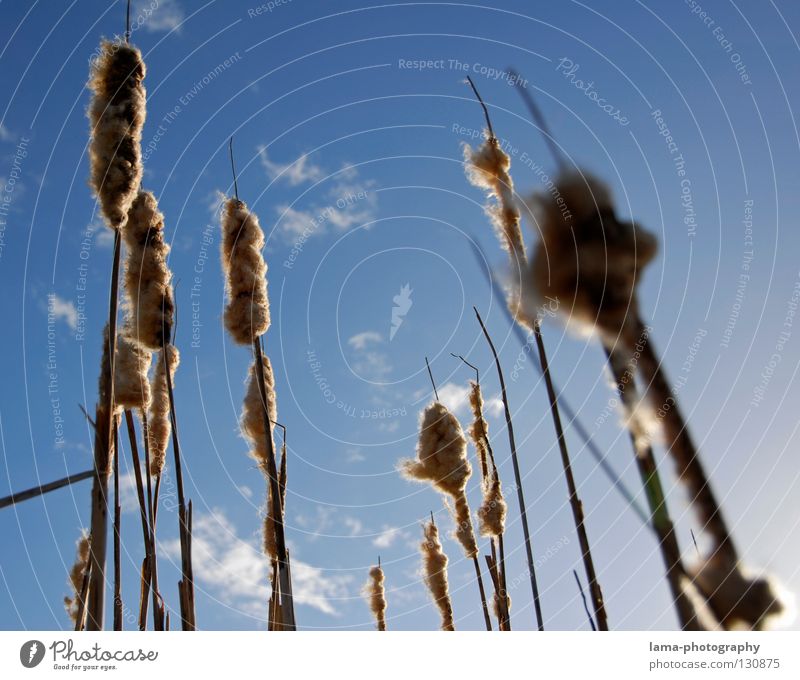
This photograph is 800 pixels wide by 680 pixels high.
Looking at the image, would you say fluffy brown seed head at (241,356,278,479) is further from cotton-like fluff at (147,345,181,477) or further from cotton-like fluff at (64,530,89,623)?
cotton-like fluff at (64,530,89,623)

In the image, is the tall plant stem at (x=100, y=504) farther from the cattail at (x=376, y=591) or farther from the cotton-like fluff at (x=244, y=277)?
the cattail at (x=376, y=591)

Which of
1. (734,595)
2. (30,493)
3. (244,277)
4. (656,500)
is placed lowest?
(734,595)

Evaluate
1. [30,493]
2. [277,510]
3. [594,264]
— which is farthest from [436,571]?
[594,264]

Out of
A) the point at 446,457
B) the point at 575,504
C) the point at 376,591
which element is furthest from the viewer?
the point at 376,591

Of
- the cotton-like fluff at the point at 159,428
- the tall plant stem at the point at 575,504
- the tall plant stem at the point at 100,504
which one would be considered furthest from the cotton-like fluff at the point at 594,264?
the cotton-like fluff at the point at 159,428

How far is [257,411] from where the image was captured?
164 inches

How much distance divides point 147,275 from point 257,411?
1.04m

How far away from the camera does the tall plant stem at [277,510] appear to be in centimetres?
323

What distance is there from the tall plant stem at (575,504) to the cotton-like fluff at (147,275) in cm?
215

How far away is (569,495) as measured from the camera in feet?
9.72

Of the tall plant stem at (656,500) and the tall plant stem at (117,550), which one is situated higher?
the tall plant stem at (117,550)

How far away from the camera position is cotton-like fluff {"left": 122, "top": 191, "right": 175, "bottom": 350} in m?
3.81

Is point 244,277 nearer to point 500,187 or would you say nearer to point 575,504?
point 500,187

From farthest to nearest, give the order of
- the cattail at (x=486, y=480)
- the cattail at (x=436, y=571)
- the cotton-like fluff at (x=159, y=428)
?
the cattail at (x=436, y=571), the cattail at (x=486, y=480), the cotton-like fluff at (x=159, y=428)
